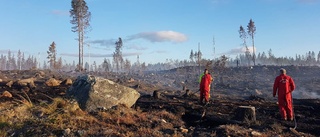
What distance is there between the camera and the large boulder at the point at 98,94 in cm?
854

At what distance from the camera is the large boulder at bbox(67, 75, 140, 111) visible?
854 cm

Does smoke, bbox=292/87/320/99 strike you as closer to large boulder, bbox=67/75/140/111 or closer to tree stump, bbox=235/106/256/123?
tree stump, bbox=235/106/256/123

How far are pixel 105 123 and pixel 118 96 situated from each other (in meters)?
2.17

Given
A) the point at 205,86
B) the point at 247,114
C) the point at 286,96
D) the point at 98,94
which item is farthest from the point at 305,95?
the point at 98,94

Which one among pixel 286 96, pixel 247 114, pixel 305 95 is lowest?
pixel 305 95

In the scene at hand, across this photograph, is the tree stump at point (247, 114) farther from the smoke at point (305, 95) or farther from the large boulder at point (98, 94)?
the smoke at point (305, 95)

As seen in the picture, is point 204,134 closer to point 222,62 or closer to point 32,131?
point 32,131

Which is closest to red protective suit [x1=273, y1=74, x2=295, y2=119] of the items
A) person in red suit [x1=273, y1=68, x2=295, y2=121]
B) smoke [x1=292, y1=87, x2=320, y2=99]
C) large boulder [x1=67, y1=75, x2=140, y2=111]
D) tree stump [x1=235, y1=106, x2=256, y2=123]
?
person in red suit [x1=273, y1=68, x2=295, y2=121]

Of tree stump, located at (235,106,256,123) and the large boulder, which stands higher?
the large boulder

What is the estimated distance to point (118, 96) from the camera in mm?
9195

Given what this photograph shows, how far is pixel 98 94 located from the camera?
8.76 m

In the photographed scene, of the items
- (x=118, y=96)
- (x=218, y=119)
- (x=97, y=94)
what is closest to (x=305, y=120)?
(x=218, y=119)

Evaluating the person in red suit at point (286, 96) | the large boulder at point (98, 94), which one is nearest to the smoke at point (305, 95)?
the person in red suit at point (286, 96)

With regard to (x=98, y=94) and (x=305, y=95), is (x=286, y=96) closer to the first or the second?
(x=98, y=94)
